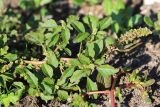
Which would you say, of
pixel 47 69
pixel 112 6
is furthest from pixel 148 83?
pixel 112 6

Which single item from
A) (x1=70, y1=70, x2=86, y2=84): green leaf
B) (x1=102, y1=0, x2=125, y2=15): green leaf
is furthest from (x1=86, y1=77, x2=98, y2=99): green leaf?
(x1=102, y1=0, x2=125, y2=15): green leaf

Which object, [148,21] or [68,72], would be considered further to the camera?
[148,21]

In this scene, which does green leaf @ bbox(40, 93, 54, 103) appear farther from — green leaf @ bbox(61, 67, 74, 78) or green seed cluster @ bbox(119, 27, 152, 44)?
green seed cluster @ bbox(119, 27, 152, 44)

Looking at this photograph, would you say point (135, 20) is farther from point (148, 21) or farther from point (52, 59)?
point (52, 59)

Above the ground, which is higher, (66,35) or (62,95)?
(66,35)

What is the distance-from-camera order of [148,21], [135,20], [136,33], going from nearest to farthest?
1. [136,33]
2. [148,21]
3. [135,20]

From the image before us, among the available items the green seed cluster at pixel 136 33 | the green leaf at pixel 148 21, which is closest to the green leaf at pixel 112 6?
the green leaf at pixel 148 21

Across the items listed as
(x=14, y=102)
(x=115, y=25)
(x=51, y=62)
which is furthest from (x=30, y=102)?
(x=115, y=25)

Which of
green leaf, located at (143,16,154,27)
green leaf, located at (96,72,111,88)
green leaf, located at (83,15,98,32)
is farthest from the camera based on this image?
green leaf, located at (143,16,154,27)

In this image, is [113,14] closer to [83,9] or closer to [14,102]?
[83,9]

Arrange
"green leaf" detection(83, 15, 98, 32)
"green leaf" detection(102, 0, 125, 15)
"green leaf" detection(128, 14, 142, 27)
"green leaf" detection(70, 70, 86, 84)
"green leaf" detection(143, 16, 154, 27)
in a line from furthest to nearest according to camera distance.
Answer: "green leaf" detection(102, 0, 125, 15) < "green leaf" detection(128, 14, 142, 27) < "green leaf" detection(143, 16, 154, 27) < "green leaf" detection(83, 15, 98, 32) < "green leaf" detection(70, 70, 86, 84)
